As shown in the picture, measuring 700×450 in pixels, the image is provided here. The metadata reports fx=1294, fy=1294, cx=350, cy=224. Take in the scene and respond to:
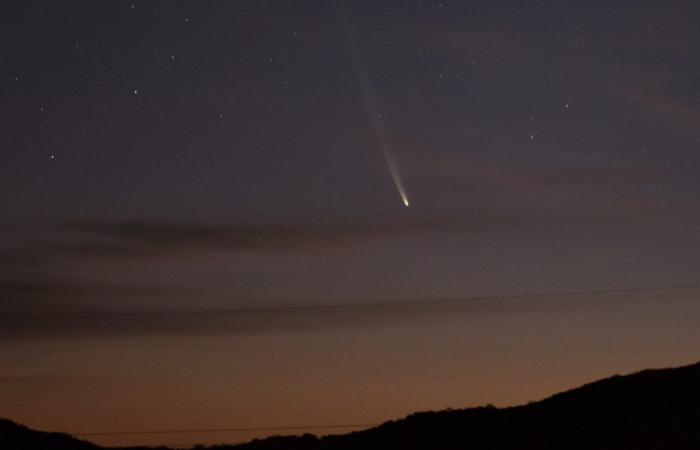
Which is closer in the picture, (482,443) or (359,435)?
(482,443)

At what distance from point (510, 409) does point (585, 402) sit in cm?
311

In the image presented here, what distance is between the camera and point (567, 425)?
4125cm

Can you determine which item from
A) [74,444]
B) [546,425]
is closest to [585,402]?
[546,425]

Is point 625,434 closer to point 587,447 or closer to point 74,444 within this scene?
point 587,447

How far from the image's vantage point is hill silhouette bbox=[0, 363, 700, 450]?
38.7 metres

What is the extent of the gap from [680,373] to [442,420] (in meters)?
8.23

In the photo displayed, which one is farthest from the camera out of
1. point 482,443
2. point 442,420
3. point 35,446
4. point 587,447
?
point 35,446

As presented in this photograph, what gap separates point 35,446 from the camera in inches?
1885

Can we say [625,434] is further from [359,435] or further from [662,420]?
[359,435]

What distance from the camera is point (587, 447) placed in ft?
126

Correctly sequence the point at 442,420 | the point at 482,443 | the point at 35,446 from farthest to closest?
the point at 35,446
the point at 442,420
the point at 482,443

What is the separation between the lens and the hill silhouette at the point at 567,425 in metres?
38.7

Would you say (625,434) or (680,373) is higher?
(680,373)

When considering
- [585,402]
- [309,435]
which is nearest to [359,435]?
[309,435]
